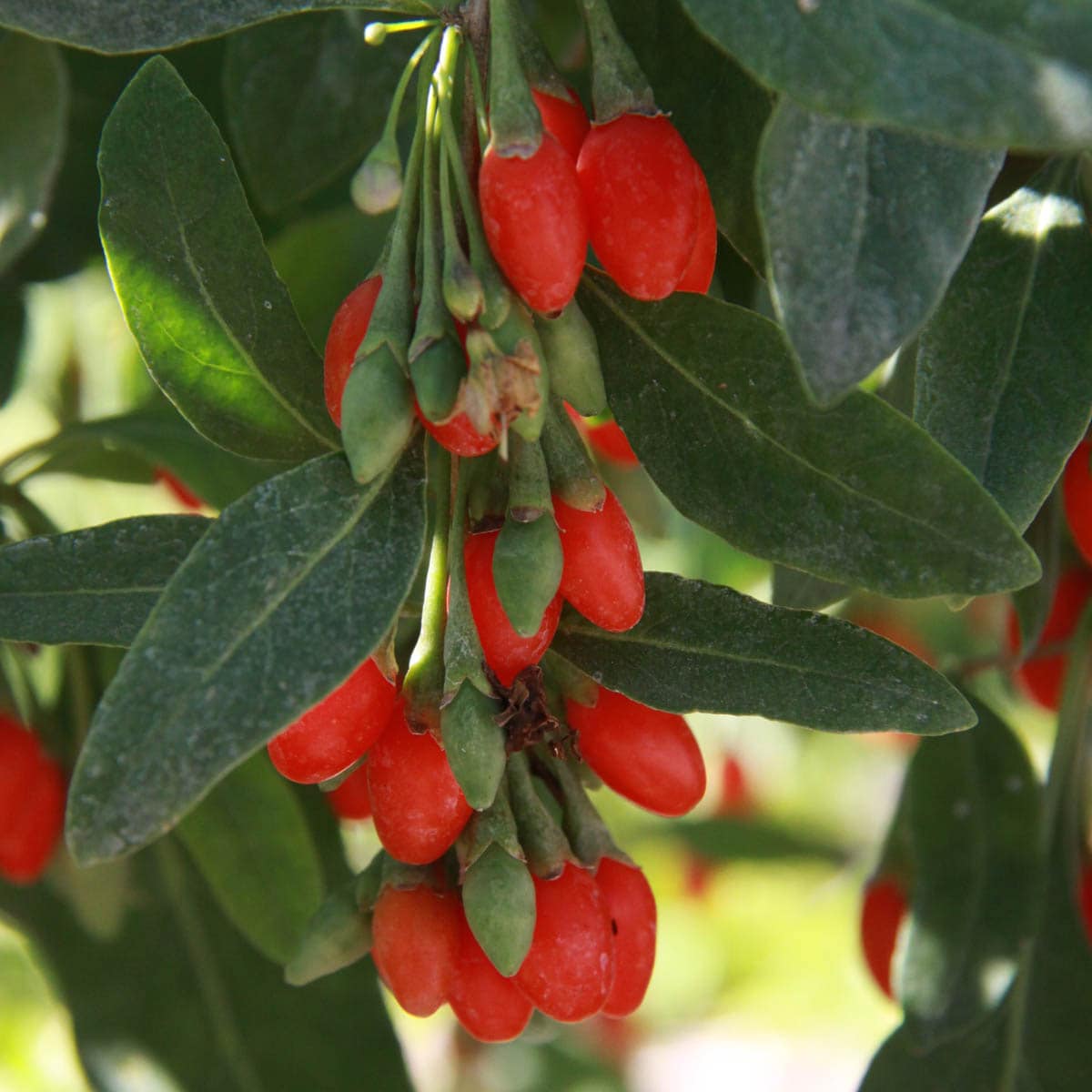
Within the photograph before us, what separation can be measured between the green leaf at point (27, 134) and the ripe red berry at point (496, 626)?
0.70 m

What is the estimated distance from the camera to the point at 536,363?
80 centimetres

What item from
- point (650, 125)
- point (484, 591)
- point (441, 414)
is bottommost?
point (484, 591)

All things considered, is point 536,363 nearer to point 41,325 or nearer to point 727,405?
point 727,405

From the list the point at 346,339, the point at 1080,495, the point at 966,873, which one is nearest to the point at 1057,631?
the point at 966,873

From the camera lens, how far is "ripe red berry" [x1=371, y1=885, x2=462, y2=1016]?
3.11ft

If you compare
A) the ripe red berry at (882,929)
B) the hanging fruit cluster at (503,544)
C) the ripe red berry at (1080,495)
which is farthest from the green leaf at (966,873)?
the hanging fruit cluster at (503,544)

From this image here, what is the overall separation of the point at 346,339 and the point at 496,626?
0.66 ft

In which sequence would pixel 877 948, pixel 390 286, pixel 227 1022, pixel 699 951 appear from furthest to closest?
1. pixel 699 951
2. pixel 227 1022
3. pixel 877 948
4. pixel 390 286

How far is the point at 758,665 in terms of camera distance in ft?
3.06

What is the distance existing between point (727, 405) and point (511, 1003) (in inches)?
16.5

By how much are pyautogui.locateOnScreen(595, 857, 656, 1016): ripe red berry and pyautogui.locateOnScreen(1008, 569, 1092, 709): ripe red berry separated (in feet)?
2.49

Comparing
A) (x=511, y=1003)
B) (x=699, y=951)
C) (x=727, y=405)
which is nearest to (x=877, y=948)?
(x=511, y=1003)

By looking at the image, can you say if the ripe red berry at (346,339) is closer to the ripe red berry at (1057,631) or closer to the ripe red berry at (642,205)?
the ripe red berry at (642,205)

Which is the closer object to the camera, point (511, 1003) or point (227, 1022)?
point (511, 1003)
